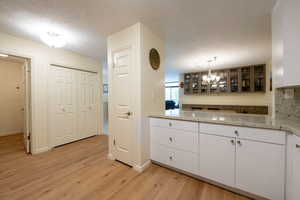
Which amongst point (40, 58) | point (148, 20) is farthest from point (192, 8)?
point (40, 58)

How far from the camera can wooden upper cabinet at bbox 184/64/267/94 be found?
456 centimetres

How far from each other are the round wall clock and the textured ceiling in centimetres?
38

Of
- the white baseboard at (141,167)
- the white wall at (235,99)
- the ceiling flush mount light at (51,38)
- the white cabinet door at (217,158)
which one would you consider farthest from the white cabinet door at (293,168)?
the white wall at (235,99)

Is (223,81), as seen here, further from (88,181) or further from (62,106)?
(62,106)

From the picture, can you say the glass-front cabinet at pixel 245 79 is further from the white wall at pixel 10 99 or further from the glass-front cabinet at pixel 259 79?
the white wall at pixel 10 99

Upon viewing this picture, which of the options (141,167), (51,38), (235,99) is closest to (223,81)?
(235,99)

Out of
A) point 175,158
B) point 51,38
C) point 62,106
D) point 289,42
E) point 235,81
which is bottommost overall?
point 175,158

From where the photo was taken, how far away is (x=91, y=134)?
12.2 feet

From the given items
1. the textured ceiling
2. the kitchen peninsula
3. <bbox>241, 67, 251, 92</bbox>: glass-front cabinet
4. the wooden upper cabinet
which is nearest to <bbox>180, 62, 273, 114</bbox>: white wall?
the wooden upper cabinet

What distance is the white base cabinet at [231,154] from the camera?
126 cm

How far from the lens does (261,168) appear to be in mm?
1324

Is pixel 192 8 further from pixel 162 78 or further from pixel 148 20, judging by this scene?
pixel 162 78

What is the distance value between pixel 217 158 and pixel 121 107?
1.63 m

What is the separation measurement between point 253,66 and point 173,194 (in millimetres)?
5327
